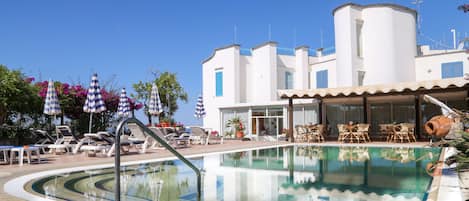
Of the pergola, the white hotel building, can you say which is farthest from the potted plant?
the pergola

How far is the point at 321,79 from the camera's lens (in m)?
28.0

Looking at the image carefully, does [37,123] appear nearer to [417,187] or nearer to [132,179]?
[132,179]

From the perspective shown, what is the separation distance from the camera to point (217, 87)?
29484 millimetres

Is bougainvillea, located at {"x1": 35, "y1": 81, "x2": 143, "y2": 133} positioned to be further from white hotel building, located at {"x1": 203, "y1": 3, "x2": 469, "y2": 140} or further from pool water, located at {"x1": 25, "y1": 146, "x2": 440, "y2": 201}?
pool water, located at {"x1": 25, "y1": 146, "x2": 440, "y2": 201}

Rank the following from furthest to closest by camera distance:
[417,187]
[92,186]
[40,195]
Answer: [92,186], [417,187], [40,195]

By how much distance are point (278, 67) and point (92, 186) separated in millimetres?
22051

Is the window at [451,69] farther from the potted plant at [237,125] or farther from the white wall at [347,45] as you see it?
the potted plant at [237,125]

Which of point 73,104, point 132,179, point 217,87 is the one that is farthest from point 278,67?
point 132,179

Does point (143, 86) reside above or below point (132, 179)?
above

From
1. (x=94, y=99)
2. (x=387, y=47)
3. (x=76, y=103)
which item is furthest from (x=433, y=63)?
(x=76, y=103)

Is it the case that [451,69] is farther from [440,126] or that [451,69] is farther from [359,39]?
[440,126]

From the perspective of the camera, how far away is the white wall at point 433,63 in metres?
23.1

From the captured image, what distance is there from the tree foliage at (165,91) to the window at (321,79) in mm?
11765

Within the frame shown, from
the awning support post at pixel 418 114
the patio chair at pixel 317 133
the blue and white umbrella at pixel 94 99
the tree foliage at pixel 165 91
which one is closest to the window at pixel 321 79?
the patio chair at pixel 317 133
